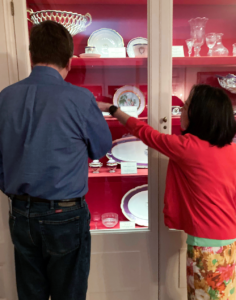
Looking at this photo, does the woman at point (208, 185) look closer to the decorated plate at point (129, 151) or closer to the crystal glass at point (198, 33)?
the decorated plate at point (129, 151)

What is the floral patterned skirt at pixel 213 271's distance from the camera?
109 cm

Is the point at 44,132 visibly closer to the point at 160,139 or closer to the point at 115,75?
the point at 160,139

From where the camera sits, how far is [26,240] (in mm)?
984

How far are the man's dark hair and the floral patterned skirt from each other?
98cm

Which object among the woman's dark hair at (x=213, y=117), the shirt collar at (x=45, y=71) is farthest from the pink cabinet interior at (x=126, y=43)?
the shirt collar at (x=45, y=71)

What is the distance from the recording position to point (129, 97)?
1658 mm

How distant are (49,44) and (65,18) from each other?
0.71 metres

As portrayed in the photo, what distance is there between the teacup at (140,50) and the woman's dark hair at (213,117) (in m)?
0.57

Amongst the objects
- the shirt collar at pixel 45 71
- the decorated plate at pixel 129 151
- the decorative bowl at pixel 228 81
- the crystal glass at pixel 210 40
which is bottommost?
the decorated plate at pixel 129 151

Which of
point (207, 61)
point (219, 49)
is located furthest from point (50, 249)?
point (219, 49)

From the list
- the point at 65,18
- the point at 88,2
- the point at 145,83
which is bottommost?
the point at 145,83

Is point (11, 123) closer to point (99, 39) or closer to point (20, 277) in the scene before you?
point (20, 277)

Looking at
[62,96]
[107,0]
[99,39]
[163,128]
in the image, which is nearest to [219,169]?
[163,128]

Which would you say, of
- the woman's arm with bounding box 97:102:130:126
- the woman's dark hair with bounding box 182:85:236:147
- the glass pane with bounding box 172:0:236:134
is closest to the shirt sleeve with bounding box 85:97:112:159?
the woman's arm with bounding box 97:102:130:126
